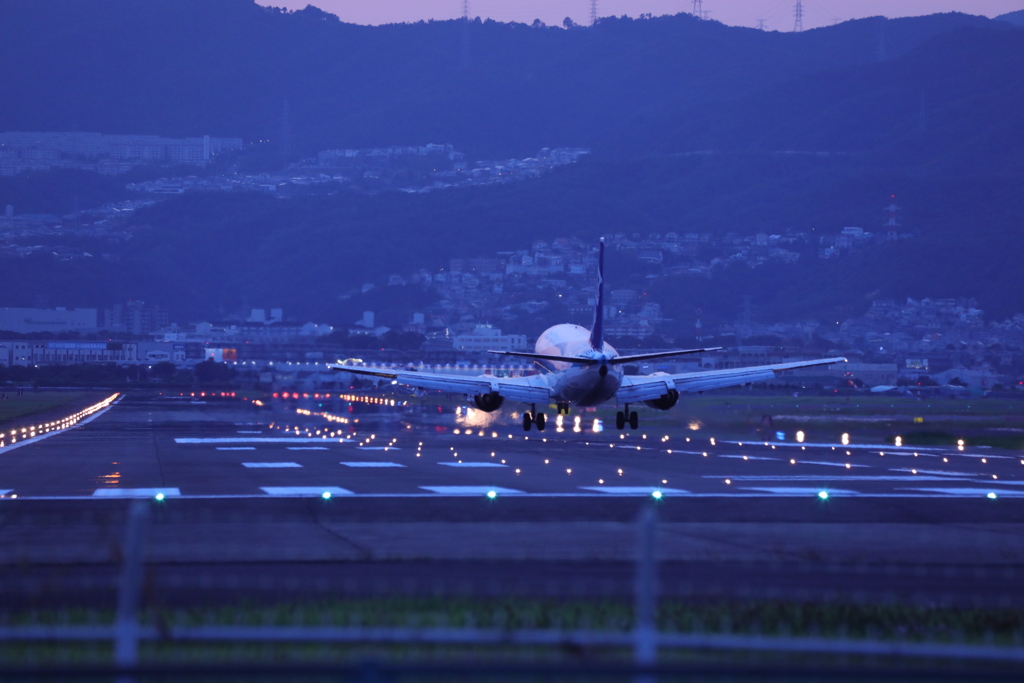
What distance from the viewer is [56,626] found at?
45.1ft

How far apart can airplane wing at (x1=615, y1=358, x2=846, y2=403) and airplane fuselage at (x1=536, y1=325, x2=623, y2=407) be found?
2238mm

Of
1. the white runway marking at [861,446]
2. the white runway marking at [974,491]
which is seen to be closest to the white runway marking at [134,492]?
the white runway marking at [974,491]

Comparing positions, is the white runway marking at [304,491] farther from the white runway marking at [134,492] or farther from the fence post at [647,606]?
the fence post at [647,606]

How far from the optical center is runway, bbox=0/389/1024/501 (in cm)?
3400

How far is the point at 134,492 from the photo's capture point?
3250 centimetres

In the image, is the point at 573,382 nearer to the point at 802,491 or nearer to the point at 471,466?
the point at 471,466

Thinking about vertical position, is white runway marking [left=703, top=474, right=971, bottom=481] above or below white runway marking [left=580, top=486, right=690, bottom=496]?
above

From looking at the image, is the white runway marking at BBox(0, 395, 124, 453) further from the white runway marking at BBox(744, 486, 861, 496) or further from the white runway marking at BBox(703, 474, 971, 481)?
the white runway marking at BBox(744, 486, 861, 496)

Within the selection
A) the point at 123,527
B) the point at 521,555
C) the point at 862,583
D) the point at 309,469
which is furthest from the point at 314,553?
the point at 309,469

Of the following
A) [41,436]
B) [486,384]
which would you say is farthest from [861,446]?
[41,436]

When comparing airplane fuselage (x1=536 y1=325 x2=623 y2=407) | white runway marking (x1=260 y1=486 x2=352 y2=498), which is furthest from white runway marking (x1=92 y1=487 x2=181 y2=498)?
airplane fuselage (x1=536 y1=325 x2=623 y2=407)

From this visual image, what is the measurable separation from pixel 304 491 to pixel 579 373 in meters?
20.8

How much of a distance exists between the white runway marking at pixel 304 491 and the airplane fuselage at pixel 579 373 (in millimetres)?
18848

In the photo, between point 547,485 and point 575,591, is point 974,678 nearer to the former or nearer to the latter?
point 575,591
